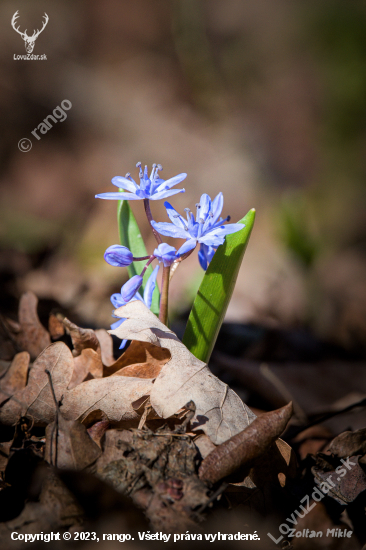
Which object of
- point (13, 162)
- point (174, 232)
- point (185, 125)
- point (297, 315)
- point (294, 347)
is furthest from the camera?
point (185, 125)

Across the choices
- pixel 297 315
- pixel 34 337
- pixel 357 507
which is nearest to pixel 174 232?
pixel 34 337

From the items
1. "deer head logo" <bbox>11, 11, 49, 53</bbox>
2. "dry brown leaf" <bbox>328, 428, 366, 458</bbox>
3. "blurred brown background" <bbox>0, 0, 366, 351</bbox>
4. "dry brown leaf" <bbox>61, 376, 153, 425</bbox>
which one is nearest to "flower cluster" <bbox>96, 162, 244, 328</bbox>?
"dry brown leaf" <bbox>61, 376, 153, 425</bbox>

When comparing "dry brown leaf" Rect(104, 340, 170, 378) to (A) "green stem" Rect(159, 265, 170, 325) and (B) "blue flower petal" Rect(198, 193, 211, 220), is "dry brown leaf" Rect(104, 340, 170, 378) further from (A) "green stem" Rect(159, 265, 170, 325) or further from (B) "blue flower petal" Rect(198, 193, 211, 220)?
(B) "blue flower petal" Rect(198, 193, 211, 220)

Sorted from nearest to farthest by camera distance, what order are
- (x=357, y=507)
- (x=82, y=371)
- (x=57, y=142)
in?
1. (x=357, y=507)
2. (x=82, y=371)
3. (x=57, y=142)

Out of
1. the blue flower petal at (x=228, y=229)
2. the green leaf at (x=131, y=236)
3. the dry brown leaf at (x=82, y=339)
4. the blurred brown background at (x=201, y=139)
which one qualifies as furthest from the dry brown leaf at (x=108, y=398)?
the blurred brown background at (x=201, y=139)

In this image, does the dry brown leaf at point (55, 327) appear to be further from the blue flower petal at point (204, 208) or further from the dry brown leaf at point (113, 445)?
the blue flower petal at point (204, 208)

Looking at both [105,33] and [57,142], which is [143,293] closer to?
[57,142]
